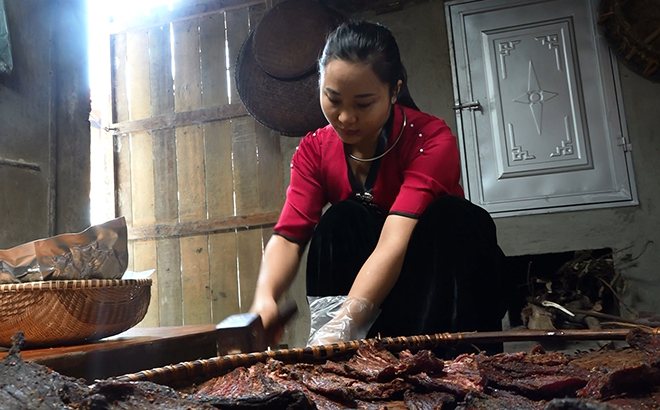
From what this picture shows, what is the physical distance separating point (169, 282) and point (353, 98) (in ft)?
9.68

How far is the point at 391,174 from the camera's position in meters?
1.83

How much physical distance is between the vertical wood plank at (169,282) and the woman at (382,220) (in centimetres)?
243

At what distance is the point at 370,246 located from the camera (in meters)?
1.79

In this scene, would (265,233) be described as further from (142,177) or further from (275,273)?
(275,273)

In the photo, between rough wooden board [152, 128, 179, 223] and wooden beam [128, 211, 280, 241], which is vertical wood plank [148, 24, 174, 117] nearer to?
rough wooden board [152, 128, 179, 223]

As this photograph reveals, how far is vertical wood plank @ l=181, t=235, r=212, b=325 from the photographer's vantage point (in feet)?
13.0

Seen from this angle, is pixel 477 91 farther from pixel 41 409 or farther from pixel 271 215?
pixel 41 409

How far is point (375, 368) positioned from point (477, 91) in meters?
2.91

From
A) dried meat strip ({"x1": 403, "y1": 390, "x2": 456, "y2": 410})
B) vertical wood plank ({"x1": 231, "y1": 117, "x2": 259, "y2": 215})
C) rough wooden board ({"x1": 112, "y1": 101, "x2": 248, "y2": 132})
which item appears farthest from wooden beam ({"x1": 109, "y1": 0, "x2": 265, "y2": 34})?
dried meat strip ({"x1": 403, "y1": 390, "x2": 456, "y2": 410})

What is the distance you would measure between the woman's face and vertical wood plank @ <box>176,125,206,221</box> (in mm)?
2589

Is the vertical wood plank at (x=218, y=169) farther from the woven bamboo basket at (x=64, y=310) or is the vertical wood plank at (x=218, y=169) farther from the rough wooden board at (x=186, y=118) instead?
the woven bamboo basket at (x=64, y=310)

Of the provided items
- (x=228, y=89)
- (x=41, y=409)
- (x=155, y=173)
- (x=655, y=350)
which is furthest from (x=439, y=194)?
(x=155, y=173)

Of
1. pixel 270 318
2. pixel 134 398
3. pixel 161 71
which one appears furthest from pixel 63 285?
pixel 161 71

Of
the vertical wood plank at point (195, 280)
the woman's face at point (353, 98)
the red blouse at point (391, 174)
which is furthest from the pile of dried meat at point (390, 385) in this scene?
the vertical wood plank at point (195, 280)
